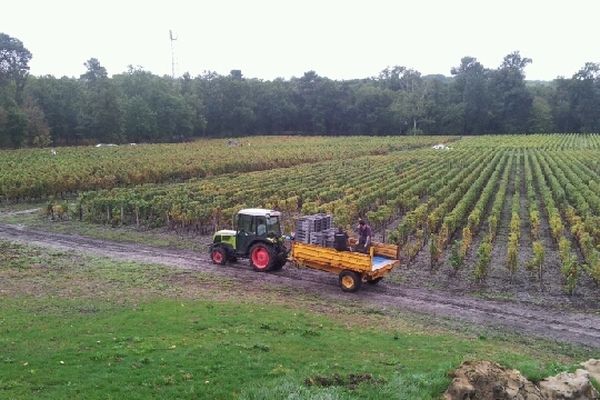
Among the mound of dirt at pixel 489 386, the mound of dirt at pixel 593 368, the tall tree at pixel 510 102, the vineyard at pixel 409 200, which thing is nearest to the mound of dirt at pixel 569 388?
the mound of dirt at pixel 489 386

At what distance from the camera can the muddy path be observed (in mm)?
16500

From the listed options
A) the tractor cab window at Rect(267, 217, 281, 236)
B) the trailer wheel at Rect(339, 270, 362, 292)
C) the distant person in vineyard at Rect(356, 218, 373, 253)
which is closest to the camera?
the trailer wheel at Rect(339, 270, 362, 292)

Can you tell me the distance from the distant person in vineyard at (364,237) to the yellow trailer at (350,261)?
0.27 m

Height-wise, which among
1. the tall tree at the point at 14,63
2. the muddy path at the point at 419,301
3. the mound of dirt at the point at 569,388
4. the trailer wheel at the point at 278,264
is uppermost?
the tall tree at the point at 14,63

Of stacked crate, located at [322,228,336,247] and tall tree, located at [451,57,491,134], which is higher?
tall tree, located at [451,57,491,134]

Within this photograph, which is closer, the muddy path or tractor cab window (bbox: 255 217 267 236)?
the muddy path

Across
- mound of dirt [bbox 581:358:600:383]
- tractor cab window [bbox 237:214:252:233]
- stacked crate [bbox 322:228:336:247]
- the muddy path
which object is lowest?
the muddy path

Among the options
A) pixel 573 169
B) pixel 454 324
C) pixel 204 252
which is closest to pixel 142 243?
pixel 204 252

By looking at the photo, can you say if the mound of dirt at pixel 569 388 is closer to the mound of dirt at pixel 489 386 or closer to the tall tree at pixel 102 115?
the mound of dirt at pixel 489 386

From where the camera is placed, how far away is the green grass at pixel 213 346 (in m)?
10.5

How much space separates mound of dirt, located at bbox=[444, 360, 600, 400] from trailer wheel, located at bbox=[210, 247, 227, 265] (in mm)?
13387

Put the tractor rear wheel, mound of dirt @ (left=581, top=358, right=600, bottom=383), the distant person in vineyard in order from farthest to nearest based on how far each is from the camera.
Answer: the tractor rear wheel, the distant person in vineyard, mound of dirt @ (left=581, top=358, right=600, bottom=383)

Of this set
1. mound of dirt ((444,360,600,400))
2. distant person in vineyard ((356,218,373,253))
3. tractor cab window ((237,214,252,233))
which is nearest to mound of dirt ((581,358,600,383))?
mound of dirt ((444,360,600,400))

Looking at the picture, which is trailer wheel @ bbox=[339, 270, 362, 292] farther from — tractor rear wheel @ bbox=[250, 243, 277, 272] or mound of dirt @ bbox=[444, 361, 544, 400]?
mound of dirt @ bbox=[444, 361, 544, 400]
